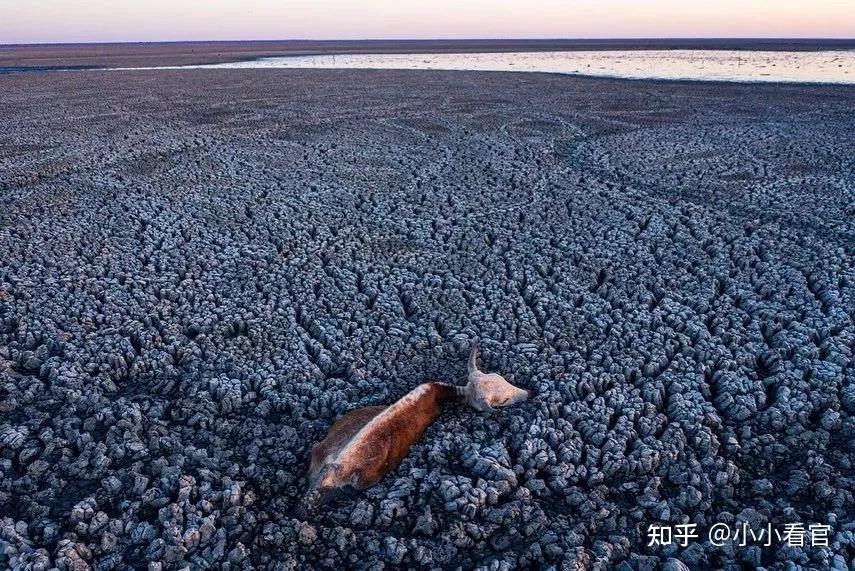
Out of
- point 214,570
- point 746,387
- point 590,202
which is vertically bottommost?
point 214,570

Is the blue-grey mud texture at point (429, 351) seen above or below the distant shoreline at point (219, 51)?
below

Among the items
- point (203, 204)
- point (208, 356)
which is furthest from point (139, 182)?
point (208, 356)

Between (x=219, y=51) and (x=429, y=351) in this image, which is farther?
(x=219, y=51)

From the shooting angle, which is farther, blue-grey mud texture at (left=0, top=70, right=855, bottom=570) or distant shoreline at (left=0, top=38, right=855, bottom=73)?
distant shoreline at (left=0, top=38, right=855, bottom=73)

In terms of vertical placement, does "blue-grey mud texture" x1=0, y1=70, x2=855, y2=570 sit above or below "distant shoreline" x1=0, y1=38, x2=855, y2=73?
below

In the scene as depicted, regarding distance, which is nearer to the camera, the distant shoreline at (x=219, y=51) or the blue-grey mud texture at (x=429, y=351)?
the blue-grey mud texture at (x=429, y=351)

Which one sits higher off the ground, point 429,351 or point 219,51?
point 219,51

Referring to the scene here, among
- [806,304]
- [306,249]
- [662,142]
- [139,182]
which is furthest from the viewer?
[662,142]

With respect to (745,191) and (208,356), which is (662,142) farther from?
(208,356)
